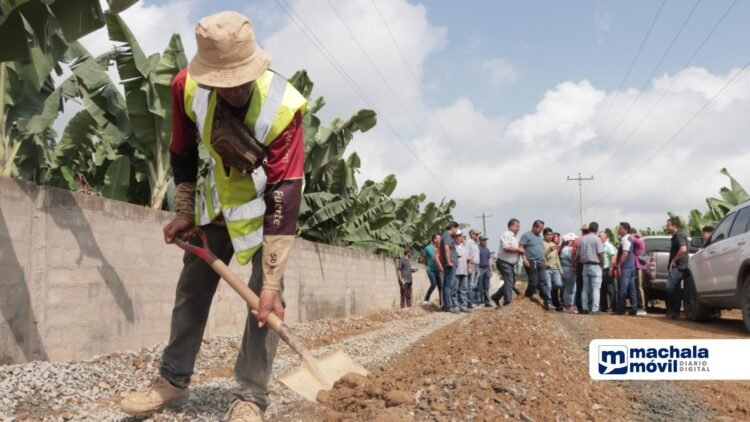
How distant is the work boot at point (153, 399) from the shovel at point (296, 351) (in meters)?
0.69

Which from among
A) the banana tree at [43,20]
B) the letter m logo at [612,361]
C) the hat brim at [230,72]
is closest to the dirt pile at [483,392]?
the letter m logo at [612,361]

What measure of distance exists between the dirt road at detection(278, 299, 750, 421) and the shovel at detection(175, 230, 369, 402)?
0.09 metres

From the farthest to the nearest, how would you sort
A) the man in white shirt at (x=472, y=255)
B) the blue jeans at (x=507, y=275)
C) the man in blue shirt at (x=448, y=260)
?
the man in white shirt at (x=472, y=255)
the man in blue shirt at (x=448, y=260)
the blue jeans at (x=507, y=275)

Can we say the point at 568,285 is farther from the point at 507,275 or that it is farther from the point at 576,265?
the point at 507,275

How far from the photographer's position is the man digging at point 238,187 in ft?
10.2

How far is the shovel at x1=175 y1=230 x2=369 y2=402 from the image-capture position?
325cm

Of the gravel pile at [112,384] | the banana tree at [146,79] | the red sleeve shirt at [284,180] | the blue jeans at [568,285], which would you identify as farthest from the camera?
the blue jeans at [568,285]

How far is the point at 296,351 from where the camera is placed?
11.0 ft

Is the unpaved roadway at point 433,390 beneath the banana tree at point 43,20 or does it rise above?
beneath

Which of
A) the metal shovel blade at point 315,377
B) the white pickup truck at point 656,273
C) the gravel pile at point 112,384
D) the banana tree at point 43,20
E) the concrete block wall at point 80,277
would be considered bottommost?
the gravel pile at point 112,384

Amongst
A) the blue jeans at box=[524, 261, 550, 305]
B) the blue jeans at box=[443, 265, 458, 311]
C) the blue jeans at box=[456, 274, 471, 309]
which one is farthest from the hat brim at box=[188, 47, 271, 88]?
the blue jeans at box=[456, 274, 471, 309]

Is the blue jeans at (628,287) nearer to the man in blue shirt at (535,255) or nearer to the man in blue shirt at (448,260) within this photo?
the man in blue shirt at (535,255)

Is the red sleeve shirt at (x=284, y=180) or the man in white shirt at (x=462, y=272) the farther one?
the man in white shirt at (x=462, y=272)

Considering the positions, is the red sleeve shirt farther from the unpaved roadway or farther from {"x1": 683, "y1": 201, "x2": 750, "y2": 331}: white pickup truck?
{"x1": 683, "y1": 201, "x2": 750, "y2": 331}: white pickup truck
